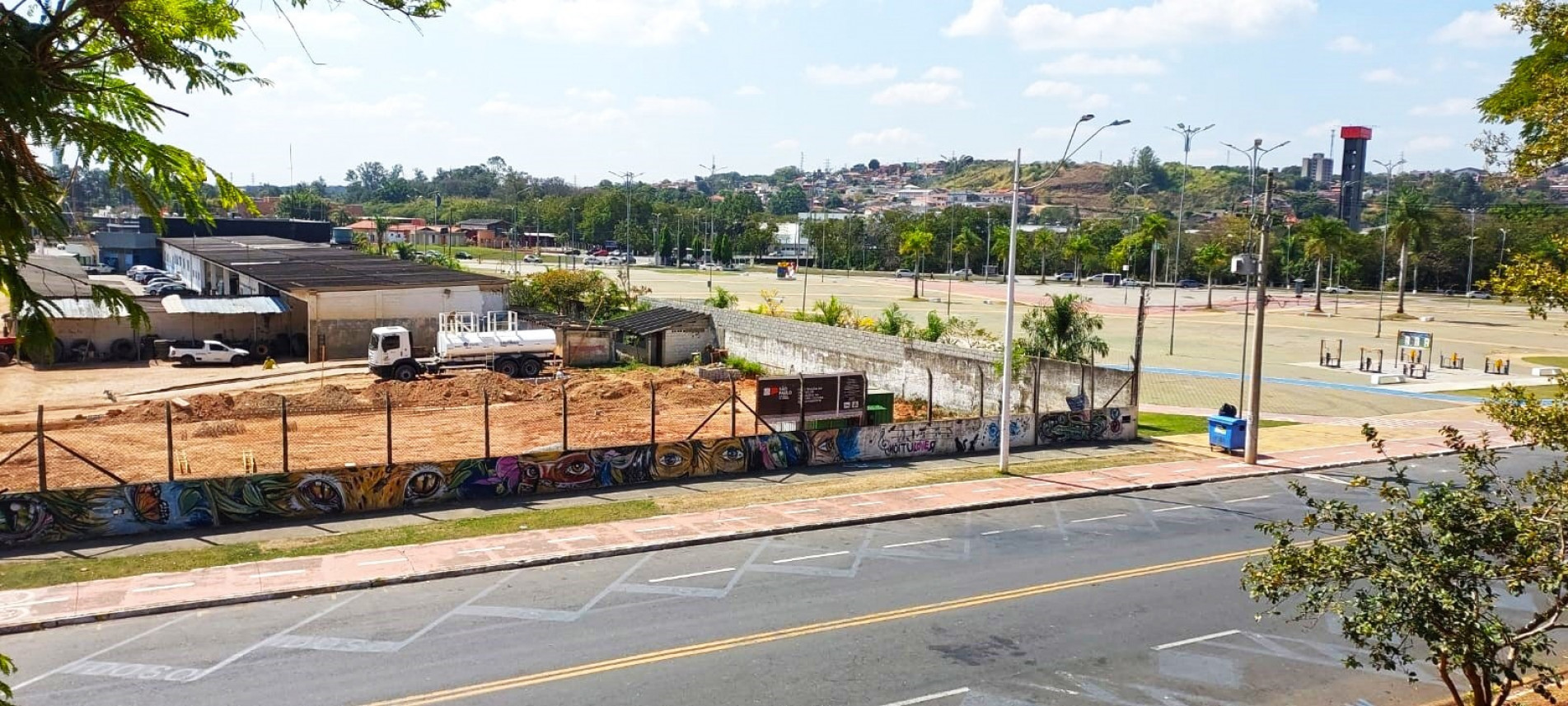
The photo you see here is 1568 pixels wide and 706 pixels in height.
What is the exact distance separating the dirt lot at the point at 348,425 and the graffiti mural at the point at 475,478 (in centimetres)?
151

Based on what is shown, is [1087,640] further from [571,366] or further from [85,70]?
[571,366]

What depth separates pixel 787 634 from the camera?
17.3m

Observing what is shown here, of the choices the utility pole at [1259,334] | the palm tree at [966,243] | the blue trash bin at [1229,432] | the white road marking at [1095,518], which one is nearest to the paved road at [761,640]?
the white road marking at [1095,518]


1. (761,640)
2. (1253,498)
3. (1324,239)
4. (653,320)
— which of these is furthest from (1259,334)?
(1324,239)

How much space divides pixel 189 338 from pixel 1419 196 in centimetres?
9572

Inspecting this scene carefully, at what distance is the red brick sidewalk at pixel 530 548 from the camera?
1888 centimetres

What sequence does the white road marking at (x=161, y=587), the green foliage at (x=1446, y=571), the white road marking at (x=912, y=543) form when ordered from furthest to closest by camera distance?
the white road marking at (x=912, y=543), the white road marking at (x=161, y=587), the green foliage at (x=1446, y=571)

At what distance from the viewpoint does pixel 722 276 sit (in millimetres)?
133750

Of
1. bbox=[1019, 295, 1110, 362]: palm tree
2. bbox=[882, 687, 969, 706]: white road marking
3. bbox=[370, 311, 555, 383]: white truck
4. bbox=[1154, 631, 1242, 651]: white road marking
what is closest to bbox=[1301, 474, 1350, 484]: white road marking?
bbox=[1019, 295, 1110, 362]: palm tree

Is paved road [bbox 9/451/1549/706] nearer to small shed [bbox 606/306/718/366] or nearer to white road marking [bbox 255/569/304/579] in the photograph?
white road marking [bbox 255/569/304/579]

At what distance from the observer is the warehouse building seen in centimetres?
5319

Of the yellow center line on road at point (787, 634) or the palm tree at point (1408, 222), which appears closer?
the yellow center line on road at point (787, 634)

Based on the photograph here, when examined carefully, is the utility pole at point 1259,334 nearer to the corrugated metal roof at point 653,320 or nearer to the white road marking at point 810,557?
the white road marking at point 810,557

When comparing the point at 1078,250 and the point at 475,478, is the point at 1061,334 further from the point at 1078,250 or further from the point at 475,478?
the point at 1078,250
